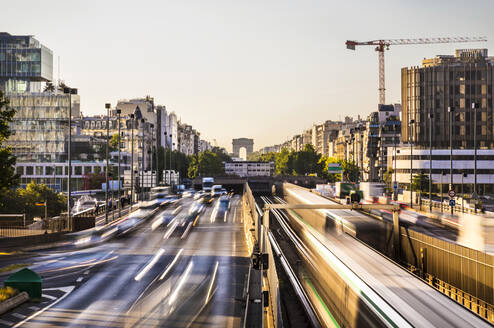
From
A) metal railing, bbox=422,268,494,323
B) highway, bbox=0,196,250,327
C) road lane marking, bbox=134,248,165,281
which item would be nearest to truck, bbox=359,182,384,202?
highway, bbox=0,196,250,327

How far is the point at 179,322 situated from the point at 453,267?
1355 centimetres

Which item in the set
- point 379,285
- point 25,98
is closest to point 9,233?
point 379,285

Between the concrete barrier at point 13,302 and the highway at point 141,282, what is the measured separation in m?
0.34

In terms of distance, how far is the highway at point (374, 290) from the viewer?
44.1 ft

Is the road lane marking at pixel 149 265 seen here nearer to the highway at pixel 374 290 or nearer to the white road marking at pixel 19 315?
the white road marking at pixel 19 315

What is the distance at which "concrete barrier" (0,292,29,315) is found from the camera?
2245cm

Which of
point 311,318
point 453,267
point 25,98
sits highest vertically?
A: point 25,98

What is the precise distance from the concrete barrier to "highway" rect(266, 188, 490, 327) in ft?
46.7

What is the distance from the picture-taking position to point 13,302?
23.4m

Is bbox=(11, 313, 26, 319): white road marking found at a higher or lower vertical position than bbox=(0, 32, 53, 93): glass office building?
lower

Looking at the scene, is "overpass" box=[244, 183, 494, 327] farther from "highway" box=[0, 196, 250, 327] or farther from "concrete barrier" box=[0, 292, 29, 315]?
"concrete barrier" box=[0, 292, 29, 315]

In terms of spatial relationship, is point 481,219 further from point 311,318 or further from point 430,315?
point 430,315

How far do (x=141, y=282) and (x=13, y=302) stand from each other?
6703 millimetres

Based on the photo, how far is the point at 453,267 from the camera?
2434 centimetres
